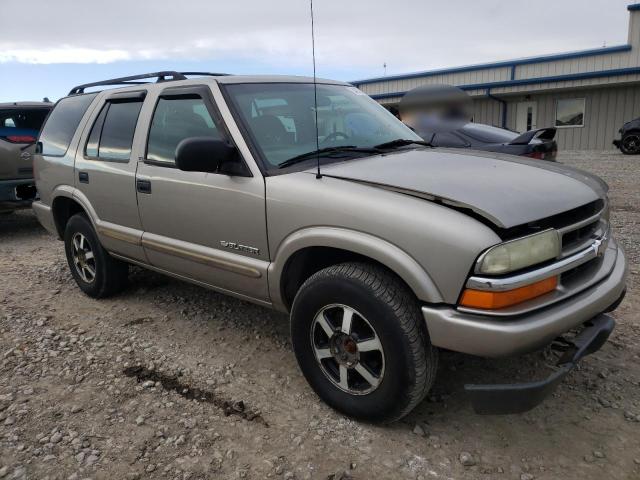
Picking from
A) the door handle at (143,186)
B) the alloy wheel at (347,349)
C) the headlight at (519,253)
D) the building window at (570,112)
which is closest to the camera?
the headlight at (519,253)

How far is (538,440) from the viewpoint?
2652mm

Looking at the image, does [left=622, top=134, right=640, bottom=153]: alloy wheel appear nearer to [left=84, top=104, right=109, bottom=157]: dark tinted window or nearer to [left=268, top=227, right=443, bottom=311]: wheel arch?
[left=84, top=104, right=109, bottom=157]: dark tinted window

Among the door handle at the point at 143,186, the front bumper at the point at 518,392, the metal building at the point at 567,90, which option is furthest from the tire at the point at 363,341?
the metal building at the point at 567,90

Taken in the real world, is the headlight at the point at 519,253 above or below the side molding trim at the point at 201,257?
above

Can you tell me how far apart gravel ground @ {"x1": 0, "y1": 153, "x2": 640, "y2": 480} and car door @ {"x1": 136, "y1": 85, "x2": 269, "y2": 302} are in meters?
0.59

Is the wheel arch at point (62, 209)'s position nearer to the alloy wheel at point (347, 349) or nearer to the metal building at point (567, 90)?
the alloy wheel at point (347, 349)

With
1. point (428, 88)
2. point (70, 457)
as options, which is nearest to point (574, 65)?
point (428, 88)

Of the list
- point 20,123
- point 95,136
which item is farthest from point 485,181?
point 20,123

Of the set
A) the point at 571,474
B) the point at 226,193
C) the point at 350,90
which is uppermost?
the point at 350,90

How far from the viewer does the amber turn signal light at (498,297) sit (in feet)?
7.40

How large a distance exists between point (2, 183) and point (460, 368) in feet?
21.9

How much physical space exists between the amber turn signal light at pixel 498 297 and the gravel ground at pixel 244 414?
31.3 inches

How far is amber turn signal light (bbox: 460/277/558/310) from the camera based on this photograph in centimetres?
226

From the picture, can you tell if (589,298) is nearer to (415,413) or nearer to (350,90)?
(415,413)
